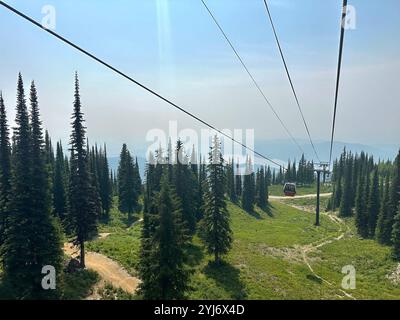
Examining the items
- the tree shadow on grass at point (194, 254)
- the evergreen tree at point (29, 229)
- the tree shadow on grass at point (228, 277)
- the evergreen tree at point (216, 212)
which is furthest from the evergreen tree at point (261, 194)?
the evergreen tree at point (29, 229)

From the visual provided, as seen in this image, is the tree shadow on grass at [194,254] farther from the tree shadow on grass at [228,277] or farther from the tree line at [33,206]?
the tree line at [33,206]

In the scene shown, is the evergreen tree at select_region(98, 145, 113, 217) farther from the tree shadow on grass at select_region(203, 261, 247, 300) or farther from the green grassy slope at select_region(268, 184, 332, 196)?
the green grassy slope at select_region(268, 184, 332, 196)

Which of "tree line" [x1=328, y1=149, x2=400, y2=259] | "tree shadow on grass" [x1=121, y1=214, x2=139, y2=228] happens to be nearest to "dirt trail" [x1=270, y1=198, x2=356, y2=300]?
"tree line" [x1=328, y1=149, x2=400, y2=259]

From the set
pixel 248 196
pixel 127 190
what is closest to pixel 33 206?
pixel 127 190

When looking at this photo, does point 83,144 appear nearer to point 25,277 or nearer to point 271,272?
point 25,277

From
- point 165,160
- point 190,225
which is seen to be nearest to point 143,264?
point 190,225

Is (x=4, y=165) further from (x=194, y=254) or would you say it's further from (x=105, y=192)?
(x=105, y=192)
